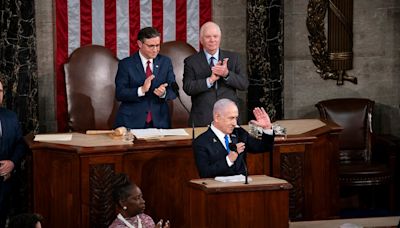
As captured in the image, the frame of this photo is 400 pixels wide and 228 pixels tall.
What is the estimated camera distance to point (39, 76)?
39.9 feet

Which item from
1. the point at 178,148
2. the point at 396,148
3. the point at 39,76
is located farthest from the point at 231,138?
the point at 39,76

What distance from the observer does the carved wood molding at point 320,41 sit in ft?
41.4

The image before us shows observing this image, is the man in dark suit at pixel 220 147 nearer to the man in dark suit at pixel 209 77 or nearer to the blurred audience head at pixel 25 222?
the man in dark suit at pixel 209 77

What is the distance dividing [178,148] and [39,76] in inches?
123

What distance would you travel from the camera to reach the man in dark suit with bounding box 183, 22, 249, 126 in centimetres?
996

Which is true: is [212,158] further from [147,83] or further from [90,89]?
[90,89]

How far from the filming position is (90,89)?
1174 centimetres

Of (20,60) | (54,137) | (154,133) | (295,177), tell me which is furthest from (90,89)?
(295,177)

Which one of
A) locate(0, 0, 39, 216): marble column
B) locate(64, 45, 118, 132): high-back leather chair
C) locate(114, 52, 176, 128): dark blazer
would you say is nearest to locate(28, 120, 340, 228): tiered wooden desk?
locate(114, 52, 176, 128): dark blazer

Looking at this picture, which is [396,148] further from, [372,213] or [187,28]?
[187,28]

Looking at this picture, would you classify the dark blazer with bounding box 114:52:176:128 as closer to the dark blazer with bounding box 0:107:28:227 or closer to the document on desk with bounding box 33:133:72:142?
the document on desk with bounding box 33:133:72:142

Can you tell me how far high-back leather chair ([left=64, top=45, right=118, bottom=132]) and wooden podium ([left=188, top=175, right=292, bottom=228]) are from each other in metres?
3.66

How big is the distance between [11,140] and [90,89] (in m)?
2.27

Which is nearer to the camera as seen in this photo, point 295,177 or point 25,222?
point 25,222
